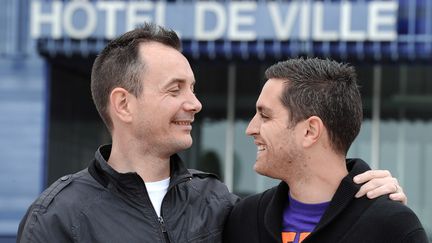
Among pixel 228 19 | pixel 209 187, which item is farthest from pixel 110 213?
pixel 228 19

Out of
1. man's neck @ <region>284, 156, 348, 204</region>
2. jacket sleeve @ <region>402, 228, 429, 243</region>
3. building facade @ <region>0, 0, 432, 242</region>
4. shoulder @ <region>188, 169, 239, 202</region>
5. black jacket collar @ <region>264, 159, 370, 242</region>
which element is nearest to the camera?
jacket sleeve @ <region>402, 228, 429, 243</region>

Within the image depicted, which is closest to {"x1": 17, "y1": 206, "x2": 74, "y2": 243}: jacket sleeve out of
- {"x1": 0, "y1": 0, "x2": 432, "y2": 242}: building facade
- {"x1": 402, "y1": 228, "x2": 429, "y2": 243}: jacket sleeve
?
{"x1": 402, "y1": 228, "x2": 429, "y2": 243}: jacket sleeve

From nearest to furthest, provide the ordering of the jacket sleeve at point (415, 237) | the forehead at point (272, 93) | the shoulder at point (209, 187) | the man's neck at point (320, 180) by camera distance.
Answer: the jacket sleeve at point (415, 237)
the man's neck at point (320, 180)
the forehead at point (272, 93)
the shoulder at point (209, 187)

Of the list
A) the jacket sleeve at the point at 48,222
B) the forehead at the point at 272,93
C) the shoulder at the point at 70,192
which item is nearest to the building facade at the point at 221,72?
the forehead at the point at 272,93

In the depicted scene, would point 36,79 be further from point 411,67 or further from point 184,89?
point 184,89

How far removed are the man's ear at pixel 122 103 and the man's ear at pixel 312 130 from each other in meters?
0.67

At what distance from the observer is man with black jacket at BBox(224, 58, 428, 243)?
2.96 meters

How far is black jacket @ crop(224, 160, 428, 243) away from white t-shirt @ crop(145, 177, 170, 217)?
0.34 m

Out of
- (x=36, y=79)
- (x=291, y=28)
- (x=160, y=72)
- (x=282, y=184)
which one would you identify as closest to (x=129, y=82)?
(x=160, y=72)

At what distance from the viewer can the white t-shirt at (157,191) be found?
119 inches

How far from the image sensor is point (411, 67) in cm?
1073

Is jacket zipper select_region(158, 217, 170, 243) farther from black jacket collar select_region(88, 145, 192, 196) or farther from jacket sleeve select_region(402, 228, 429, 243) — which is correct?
jacket sleeve select_region(402, 228, 429, 243)

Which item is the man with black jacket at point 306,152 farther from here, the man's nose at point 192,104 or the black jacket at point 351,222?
the man's nose at point 192,104

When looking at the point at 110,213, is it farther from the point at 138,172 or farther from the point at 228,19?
the point at 228,19
